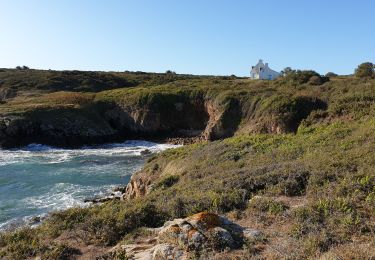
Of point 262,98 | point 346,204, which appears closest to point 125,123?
point 262,98

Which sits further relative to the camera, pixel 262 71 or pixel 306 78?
pixel 262 71

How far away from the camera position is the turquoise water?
21.6m

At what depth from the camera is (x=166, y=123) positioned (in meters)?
48.0

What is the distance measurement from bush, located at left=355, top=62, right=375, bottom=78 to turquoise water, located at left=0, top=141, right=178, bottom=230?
990 inches

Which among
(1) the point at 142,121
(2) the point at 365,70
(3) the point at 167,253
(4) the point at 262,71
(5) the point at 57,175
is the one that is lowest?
(5) the point at 57,175

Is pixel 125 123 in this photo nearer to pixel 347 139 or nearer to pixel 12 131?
pixel 12 131

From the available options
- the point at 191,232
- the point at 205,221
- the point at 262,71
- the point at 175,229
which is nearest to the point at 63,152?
the point at 175,229

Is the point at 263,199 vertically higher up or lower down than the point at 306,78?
lower down

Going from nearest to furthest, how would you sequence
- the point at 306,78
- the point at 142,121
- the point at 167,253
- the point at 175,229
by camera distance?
the point at 167,253
the point at 175,229
the point at 306,78
the point at 142,121

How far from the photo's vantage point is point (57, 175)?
28953mm

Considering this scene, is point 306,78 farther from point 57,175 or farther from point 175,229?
point 175,229

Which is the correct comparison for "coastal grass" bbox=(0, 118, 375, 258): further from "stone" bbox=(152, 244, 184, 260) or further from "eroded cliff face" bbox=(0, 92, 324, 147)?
"eroded cliff face" bbox=(0, 92, 324, 147)

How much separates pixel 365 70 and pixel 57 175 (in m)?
38.4

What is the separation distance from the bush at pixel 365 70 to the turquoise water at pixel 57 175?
82.5 ft
